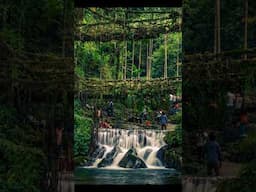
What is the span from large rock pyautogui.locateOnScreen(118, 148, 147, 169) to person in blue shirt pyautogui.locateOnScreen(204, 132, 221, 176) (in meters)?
0.84

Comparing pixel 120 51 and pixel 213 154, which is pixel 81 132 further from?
pixel 213 154

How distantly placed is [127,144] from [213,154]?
1150mm

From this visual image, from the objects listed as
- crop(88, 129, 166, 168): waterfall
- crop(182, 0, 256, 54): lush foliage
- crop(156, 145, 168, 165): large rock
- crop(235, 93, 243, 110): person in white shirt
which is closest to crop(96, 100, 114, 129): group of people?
crop(88, 129, 166, 168): waterfall

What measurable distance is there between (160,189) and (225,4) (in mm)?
2531

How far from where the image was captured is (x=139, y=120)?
654cm

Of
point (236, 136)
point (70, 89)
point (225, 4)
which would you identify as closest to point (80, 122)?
point (70, 89)

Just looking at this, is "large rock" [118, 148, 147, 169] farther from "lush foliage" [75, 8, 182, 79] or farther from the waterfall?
"lush foliage" [75, 8, 182, 79]

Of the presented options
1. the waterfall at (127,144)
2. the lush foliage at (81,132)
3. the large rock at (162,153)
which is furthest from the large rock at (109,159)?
the large rock at (162,153)

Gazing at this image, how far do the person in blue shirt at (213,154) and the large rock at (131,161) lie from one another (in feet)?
2.76

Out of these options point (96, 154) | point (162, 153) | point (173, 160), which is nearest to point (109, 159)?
point (96, 154)

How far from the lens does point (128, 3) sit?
6.46 metres

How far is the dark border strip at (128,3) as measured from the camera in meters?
6.37

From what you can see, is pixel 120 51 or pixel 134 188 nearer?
pixel 134 188

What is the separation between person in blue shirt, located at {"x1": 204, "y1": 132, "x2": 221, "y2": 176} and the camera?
6094 millimetres
